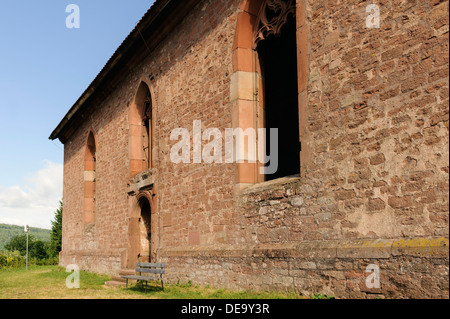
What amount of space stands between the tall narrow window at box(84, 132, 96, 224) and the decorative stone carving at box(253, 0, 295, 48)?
37.9ft

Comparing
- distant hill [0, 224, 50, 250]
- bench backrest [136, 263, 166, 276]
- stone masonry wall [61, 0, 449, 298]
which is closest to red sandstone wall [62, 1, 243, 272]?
stone masonry wall [61, 0, 449, 298]

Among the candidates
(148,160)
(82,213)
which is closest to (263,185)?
(148,160)

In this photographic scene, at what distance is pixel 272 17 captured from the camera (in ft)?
26.6

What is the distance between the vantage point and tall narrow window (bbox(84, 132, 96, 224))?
17.5 m

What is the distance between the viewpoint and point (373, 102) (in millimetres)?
5449

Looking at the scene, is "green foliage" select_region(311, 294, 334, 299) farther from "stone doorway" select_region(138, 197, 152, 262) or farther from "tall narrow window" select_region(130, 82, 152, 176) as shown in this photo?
"tall narrow window" select_region(130, 82, 152, 176)

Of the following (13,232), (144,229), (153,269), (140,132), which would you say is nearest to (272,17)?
(153,269)

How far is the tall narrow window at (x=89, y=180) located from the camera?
17.5m

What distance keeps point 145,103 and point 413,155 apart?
9658 millimetres

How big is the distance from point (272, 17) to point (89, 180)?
491 inches

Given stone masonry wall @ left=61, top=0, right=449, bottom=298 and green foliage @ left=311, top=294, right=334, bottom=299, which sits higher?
stone masonry wall @ left=61, top=0, right=449, bottom=298

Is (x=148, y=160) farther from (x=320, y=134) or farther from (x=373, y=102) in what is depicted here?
(x=373, y=102)

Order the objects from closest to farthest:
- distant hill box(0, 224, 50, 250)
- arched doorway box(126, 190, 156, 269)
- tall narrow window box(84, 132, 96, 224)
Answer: arched doorway box(126, 190, 156, 269) < tall narrow window box(84, 132, 96, 224) < distant hill box(0, 224, 50, 250)

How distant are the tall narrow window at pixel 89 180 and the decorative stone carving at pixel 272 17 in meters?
11.6
